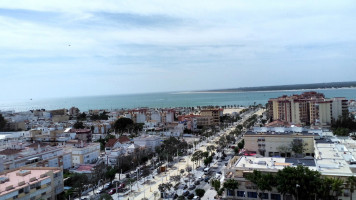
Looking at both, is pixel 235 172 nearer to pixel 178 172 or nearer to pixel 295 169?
pixel 295 169

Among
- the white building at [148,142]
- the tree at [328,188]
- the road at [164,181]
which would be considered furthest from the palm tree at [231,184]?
the white building at [148,142]

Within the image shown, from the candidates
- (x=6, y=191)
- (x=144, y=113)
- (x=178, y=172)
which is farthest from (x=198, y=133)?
(x=6, y=191)

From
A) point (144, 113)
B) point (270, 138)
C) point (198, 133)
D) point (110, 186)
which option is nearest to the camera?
point (110, 186)

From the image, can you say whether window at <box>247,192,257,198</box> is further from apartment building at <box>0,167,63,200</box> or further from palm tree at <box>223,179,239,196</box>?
apartment building at <box>0,167,63,200</box>

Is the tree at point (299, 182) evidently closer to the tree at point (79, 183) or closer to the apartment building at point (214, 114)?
the tree at point (79, 183)

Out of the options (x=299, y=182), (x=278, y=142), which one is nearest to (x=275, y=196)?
(x=299, y=182)

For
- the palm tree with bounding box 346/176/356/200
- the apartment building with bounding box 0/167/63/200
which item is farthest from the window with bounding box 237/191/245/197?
the apartment building with bounding box 0/167/63/200

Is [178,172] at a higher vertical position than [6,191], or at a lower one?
lower
